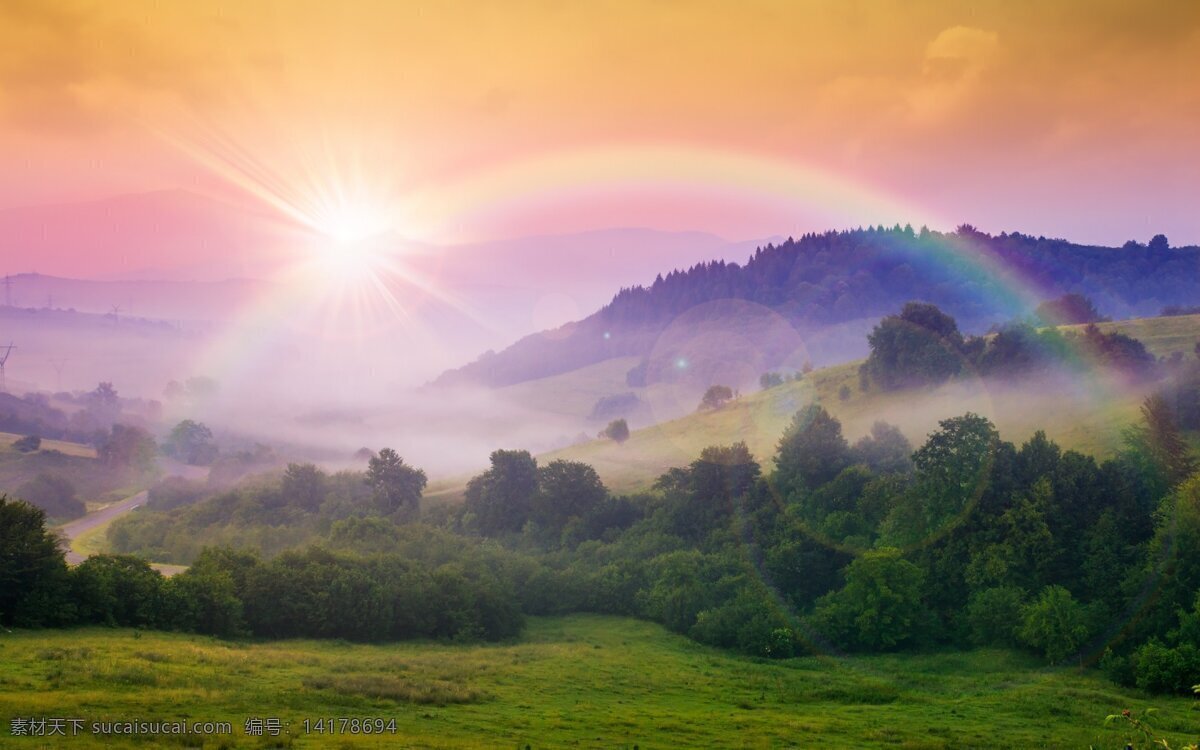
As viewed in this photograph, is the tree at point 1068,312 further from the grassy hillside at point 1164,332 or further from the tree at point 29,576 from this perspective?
the tree at point 29,576

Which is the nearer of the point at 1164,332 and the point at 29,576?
the point at 29,576

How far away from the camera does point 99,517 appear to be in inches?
5566

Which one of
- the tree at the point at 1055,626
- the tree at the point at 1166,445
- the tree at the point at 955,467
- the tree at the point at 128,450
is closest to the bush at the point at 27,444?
the tree at the point at 128,450

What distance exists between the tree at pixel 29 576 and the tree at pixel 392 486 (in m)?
57.8

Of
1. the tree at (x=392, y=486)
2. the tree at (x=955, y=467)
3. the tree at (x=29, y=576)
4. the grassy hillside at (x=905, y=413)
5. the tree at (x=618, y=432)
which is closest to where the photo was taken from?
the tree at (x=29, y=576)

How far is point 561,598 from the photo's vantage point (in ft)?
241

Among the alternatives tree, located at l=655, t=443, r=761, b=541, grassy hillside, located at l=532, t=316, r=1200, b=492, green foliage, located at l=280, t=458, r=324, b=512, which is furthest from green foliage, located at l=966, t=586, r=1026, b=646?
green foliage, located at l=280, t=458, r=324, b=512

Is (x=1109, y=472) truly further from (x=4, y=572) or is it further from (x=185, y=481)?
(x=185, y=481)

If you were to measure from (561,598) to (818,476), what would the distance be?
3128cm

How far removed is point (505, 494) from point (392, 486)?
17.8 m

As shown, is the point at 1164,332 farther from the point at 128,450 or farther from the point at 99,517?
the point at 128,450

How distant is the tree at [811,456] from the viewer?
85562mm

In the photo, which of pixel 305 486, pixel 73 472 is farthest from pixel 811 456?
pixel 73 472

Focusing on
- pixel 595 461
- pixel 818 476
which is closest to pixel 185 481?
pixel 595 461
